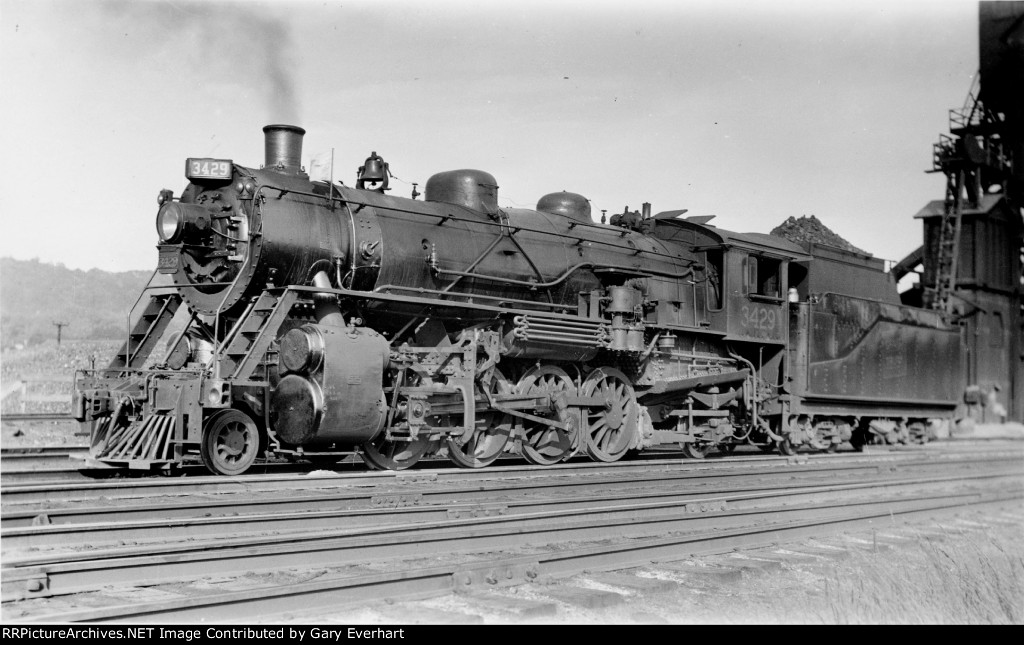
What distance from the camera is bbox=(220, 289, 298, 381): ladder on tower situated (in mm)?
9078

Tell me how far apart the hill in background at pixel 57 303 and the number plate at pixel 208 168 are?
19082 mm

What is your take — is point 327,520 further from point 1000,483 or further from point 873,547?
point 1000,483

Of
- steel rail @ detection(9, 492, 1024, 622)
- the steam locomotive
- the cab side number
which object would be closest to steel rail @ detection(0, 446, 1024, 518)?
the steam locomotive

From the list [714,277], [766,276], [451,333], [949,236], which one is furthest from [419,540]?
[949,236]

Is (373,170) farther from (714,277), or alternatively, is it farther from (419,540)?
(419,540)

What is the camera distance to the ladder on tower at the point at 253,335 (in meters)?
9.08

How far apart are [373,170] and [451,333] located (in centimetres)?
224

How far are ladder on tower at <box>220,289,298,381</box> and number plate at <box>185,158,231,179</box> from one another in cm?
137

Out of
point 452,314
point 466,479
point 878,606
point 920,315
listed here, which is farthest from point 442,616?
point 920,315

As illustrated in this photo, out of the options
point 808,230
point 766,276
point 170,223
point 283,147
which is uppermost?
point 808,230

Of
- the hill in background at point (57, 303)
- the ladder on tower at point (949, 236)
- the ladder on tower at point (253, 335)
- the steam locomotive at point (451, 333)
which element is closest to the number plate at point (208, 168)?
the steam locomotive at point (451, 333)

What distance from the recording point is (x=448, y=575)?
4855 mm

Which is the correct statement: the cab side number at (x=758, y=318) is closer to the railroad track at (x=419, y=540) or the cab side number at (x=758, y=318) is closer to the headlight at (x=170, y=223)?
the railroad track at (x=419, y=540)

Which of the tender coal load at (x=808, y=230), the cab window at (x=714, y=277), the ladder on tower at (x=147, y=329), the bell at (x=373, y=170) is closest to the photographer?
the ladder on tower at (x=147, y=329)
